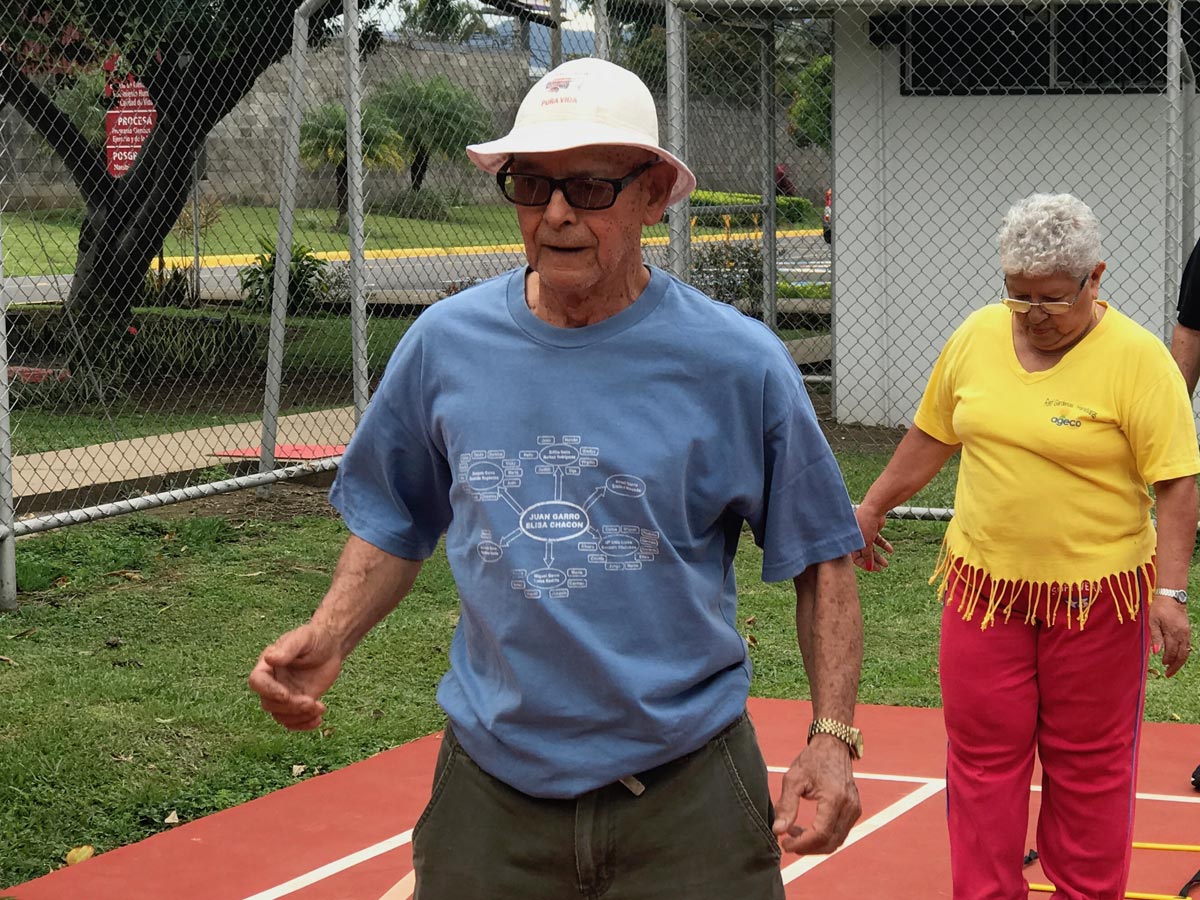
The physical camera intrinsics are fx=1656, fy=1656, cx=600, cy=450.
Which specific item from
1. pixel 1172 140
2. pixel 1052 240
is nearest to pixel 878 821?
pixel 1052 240

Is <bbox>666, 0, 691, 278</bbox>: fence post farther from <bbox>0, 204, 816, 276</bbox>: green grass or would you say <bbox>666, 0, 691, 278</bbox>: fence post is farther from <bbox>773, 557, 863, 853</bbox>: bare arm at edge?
<bbox>773, 557, 863, 853</bbox>: bare arm at edge

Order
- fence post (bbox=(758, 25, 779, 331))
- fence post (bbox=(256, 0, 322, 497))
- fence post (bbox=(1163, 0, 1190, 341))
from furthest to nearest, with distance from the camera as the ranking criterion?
fence post (bbox=(758, 25, 779, 331)), fence post (bbox=(256, 0, 322, 497)), fence post (bbox=(1163, 0, 1190, 341))

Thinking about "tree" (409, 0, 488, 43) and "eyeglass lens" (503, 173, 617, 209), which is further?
"tree" (409, 0, 488, 43)

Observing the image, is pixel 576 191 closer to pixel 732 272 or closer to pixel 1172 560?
pixel 1172 560

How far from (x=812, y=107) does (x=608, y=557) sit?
56.3 feet

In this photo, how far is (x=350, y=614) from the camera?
2943 mm

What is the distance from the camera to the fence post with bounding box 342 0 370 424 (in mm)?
9133

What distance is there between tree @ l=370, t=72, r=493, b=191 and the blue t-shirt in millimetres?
9281

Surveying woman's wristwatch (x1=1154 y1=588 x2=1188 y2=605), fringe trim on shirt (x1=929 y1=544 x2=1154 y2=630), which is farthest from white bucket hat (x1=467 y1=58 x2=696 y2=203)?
woman's wristwatch (x1=1154 y1=588 x2=1188 y2=605)

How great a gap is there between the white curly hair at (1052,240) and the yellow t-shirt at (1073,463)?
0.23 meters

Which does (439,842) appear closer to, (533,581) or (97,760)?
(533,581)

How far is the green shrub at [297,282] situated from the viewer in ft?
51.5

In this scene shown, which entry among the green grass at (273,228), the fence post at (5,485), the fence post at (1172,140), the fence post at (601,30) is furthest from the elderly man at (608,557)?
the green grass at (273,228)

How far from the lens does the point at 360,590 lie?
2.97 meters
